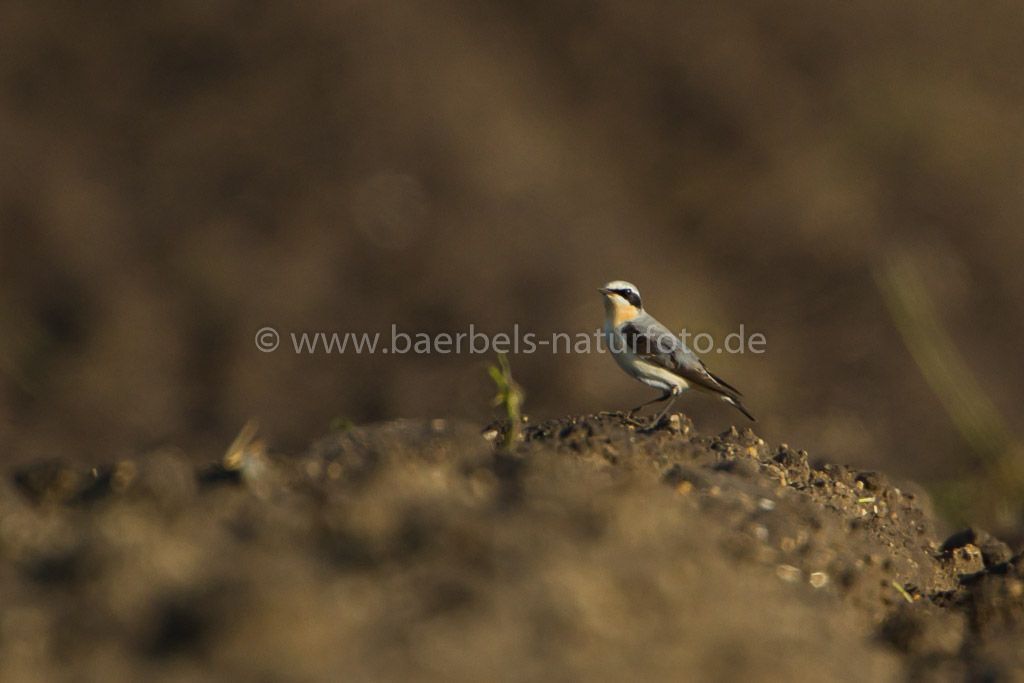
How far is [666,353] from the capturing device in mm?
7277

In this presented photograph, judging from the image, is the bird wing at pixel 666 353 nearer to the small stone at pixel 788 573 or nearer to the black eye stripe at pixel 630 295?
the black eye stripe at pixel 630 295

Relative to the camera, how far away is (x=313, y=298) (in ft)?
38.8

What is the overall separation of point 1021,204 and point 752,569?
34.2 ft

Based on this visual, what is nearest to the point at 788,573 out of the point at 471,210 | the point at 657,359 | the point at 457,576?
the point at 457,576

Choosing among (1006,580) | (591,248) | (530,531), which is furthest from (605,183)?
(530,531)

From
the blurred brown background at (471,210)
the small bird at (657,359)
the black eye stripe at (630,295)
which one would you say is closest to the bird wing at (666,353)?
the small bird at (657,359)

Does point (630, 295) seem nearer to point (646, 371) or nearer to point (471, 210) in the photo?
point (646, 371)

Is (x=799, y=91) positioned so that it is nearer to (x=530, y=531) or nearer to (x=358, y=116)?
(x=358, y=116)

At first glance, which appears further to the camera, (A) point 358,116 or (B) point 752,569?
(A) point 358,116

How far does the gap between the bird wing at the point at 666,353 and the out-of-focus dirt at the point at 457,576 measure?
2.87m

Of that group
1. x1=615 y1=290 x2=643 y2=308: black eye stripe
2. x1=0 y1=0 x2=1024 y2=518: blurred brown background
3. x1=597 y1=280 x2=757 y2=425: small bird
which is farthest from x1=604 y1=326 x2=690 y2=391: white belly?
x1=0 y1=0 x2=1024 y2=518: blurred brown background

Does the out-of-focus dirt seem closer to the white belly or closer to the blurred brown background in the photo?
the white belly

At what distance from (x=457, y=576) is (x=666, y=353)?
178 inches

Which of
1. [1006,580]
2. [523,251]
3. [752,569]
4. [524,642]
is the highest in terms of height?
[523,251]
